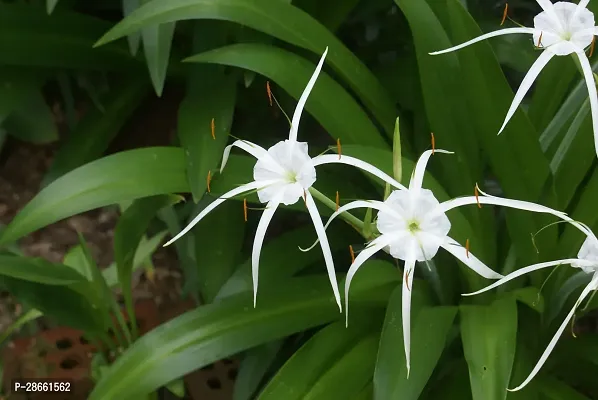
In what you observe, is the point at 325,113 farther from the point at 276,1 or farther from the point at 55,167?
the point at 55,167

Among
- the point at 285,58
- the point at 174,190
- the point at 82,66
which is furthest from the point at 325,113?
the point at 82,66

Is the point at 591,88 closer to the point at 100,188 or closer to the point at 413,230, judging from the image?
the point at 413,230

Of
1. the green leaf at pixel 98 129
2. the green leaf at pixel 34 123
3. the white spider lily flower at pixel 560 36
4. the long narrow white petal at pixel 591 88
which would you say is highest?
the green leaf at pixel 34 123

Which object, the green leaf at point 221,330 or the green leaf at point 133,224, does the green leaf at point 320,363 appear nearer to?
the green leaf at point 221,330

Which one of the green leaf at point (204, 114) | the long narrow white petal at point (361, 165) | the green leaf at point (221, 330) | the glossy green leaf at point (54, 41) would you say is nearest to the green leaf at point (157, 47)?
the green leaf at point (204, 114)

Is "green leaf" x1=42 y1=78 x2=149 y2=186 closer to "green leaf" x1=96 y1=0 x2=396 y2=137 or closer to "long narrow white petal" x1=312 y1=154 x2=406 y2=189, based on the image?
"green leaf" x1=96 y1=0 x2=396 y2=137

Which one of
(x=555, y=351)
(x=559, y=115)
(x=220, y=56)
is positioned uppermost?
(x=220, y=56)
